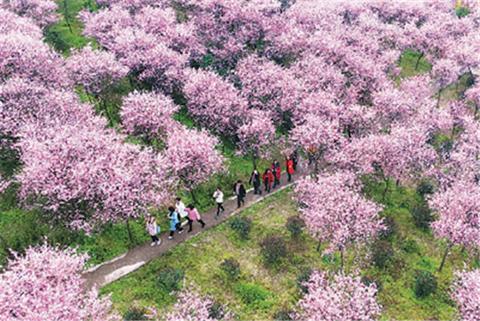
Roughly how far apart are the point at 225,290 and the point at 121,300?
23.4ft

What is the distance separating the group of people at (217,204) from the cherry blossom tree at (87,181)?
1.66m

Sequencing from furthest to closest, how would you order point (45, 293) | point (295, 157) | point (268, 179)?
point (295, 157)
point (268, 179)
point (45, 293)

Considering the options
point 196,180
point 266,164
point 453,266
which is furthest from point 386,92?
point 196,180

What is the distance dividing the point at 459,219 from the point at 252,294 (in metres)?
16.3

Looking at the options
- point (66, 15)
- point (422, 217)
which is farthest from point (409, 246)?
point (66, 15)

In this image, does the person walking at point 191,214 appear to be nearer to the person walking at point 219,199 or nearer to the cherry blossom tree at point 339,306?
the person walking at point 219,199

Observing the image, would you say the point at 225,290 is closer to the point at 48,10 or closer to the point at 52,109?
the point at 52,109

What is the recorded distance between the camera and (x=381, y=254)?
3212 centimetres

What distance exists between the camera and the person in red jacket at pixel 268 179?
38.1m

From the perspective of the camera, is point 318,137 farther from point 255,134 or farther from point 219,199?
point 219,199

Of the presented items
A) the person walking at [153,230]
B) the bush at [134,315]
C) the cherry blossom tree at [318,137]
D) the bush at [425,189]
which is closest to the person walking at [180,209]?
the person walking at [153,230]

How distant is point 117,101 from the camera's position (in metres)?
47.7

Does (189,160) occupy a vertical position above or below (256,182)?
above

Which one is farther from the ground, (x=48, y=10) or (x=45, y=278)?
(x=48, y=10)
